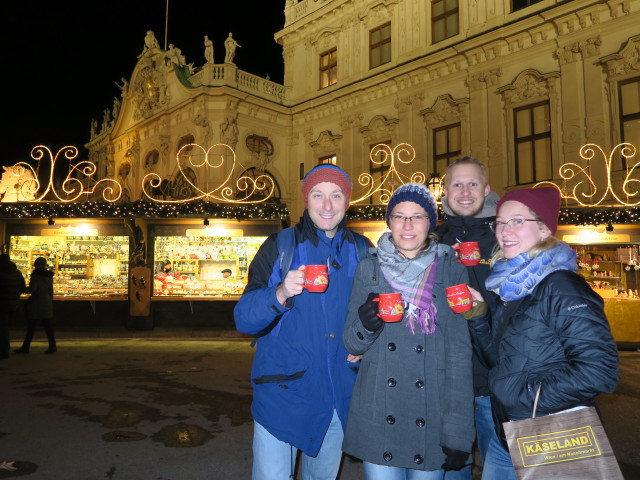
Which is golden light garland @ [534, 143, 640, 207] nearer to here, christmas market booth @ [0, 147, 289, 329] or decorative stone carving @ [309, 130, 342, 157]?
christmas market booth @ [0, 147, 289, 329]

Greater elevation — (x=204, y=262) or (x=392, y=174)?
(x=392, y=174)

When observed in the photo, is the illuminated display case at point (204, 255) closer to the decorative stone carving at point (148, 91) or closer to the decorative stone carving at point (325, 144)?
the decorative stone carving at point (325, 144)

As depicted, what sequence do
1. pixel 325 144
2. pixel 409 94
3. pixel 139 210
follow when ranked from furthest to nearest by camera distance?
1. pixel 325 144
2. pixel 409 94
3. pixel 139 210

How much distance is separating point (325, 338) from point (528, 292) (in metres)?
1.11

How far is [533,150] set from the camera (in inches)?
531

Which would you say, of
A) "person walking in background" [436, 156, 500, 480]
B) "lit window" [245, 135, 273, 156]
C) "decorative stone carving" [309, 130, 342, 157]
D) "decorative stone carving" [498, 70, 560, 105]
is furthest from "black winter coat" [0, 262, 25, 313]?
"decorative stone carving" [498, 70, 560, 105]

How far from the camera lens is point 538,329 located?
196 centimetres

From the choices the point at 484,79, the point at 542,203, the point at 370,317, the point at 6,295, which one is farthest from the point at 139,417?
the point at 484,79

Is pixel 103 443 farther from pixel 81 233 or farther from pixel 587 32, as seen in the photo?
pixel 587 32

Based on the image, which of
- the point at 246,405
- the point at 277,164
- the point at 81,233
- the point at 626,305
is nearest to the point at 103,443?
the point at 246,405

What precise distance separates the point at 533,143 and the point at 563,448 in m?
13.8

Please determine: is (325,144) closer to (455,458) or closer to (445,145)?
(445,145)

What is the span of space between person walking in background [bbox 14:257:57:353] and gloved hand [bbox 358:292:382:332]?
30.8 ft

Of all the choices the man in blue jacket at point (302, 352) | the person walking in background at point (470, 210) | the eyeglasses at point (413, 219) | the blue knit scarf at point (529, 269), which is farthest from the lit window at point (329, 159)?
the blue knit scarf at point (529, 269)
